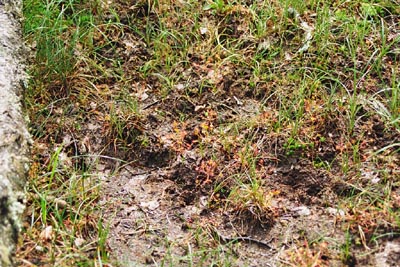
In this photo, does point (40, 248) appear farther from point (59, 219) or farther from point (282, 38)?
point (282, 38)

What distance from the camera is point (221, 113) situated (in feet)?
12.5

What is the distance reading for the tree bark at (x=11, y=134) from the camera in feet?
8.63

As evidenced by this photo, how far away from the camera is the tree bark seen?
2.63 m

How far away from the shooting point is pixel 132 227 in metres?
3.26

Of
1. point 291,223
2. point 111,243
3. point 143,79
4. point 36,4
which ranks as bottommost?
point 111,243

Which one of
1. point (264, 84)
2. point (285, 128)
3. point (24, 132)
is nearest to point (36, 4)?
point (24, 132)

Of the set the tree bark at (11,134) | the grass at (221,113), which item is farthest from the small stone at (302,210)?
the tree bark at (11,134)

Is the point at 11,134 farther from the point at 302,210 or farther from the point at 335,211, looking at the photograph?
the point at 335,211

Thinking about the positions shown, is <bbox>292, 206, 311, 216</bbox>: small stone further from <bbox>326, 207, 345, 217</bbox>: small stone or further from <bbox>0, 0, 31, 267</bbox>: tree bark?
<bbox>0, 0, 31, 267</bbox>: tree bark

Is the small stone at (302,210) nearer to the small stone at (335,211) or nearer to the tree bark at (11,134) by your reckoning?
the small stone at (335,211)

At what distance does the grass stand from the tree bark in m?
0.26

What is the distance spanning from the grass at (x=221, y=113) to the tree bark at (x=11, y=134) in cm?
26

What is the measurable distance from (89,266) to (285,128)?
1.59 m

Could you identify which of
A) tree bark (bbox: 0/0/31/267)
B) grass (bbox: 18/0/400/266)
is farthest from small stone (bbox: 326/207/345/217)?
tree bark (bbox: 0/0/31/267)
